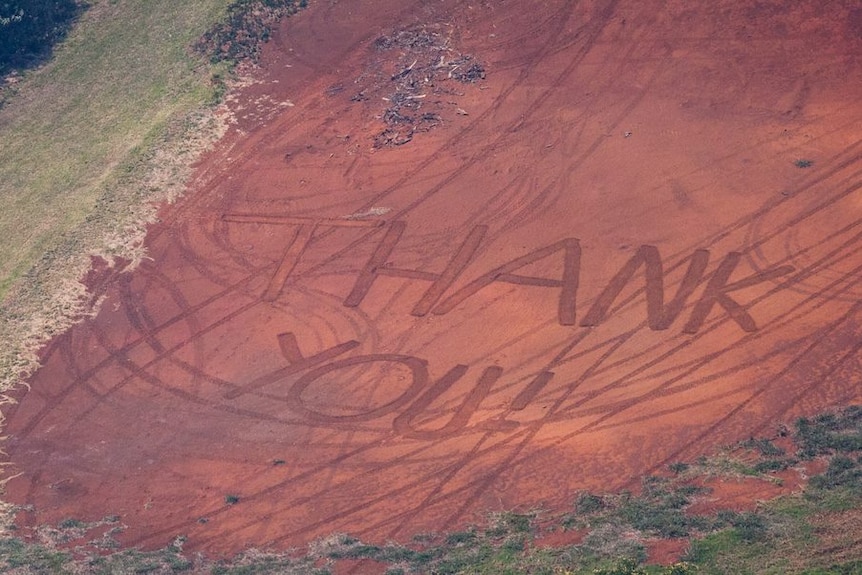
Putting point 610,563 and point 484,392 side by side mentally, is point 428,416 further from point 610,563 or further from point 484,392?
point 610,563

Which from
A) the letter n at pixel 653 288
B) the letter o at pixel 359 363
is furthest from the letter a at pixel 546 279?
the letter o at pixel 359 363

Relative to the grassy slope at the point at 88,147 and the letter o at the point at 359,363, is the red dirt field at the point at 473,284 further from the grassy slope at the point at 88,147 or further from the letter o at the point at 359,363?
the grassy slope at the point at 88,147

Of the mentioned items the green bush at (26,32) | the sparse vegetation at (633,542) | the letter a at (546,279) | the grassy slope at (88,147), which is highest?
the green bush at (26,32)

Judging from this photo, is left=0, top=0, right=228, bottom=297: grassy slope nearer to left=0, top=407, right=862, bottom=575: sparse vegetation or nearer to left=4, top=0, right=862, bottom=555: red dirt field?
left=4, top=0, right=862, bottom=555: red dirt field

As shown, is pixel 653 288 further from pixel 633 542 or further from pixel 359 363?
pixel 633 542

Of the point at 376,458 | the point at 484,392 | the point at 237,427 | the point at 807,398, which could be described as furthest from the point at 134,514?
the point at 807,398

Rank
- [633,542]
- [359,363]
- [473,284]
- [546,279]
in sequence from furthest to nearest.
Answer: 1. [473,284]
2. [546,279]
3. [359,363]
4. [633,542]

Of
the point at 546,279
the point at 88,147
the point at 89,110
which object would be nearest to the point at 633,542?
the point at 546,279
